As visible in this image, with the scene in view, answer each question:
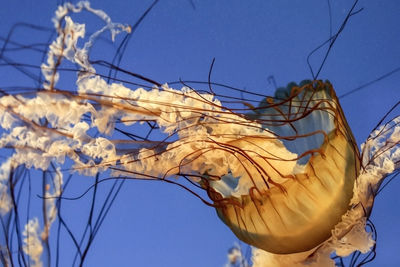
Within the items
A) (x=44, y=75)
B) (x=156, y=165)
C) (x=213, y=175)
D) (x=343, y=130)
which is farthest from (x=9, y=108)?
(x=343, y=130)

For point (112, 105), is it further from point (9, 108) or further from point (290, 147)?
point (290, 147)

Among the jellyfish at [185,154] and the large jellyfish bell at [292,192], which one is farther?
the large jellyfish bell at [292,192]

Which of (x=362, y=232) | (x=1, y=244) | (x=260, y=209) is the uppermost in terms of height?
(x=1, y=244)

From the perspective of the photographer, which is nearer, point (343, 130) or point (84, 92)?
point (84, 92)

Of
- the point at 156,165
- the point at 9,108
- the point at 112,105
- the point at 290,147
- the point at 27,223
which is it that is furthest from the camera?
the point at 290,147

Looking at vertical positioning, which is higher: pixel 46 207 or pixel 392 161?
pixel 46 207

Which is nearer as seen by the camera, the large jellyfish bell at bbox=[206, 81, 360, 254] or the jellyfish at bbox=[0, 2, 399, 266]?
the jellyfish at bbox=[0, 2, 399, 266]

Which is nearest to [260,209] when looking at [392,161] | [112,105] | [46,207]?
[392,161]

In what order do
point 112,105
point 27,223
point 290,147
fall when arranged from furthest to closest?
point 290,147 → point 27,223 → point 112,105
